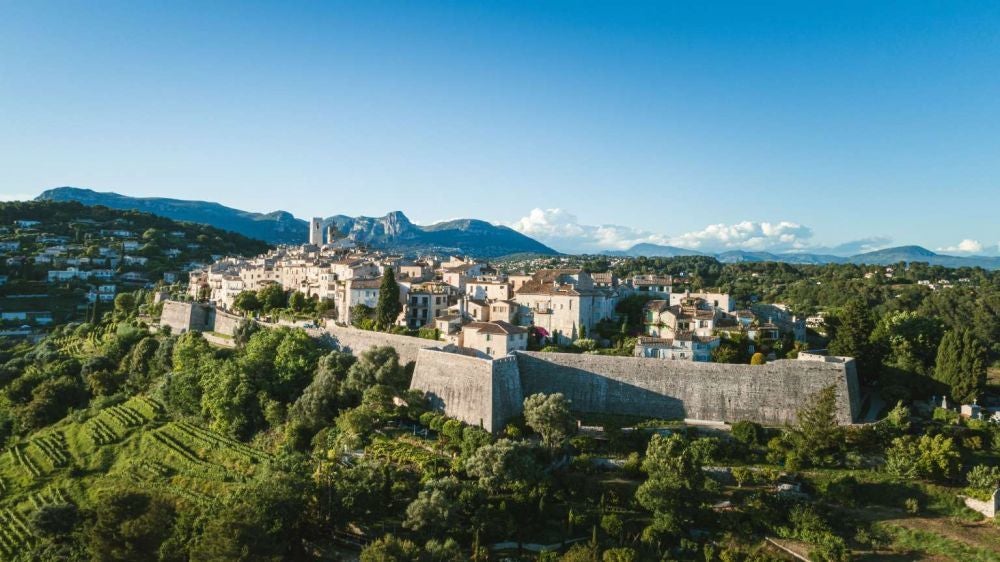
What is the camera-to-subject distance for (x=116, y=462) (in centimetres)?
3253

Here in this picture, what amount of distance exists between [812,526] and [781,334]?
17.0 m

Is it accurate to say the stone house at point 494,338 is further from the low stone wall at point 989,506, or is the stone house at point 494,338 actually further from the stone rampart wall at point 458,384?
the low stone wall at point 989,506

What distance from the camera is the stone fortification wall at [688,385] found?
2788 cm

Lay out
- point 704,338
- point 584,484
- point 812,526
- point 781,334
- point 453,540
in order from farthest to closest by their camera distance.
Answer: point 781,334, point 704,338, point 584,484, point 812,526, point 453,540

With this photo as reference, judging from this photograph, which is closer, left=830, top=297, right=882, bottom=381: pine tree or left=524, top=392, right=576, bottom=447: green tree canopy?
left=524, top=392, right=576, bottom=447: green tree canopy

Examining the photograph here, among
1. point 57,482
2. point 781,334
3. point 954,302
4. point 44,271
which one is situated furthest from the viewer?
point 44,271

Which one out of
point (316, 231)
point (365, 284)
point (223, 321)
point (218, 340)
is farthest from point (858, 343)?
point (316, 231)

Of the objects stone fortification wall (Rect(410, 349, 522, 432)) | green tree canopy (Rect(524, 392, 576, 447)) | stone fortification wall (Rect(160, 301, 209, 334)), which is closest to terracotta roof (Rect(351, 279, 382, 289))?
stone fortification wall (Rect(410, 349, 522, 432))

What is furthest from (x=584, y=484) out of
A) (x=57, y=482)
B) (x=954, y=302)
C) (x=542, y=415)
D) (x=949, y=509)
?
(x=954, y=302)

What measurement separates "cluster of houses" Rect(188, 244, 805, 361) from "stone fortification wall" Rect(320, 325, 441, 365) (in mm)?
2572

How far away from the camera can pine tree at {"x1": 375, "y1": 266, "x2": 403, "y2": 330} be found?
40.1 m

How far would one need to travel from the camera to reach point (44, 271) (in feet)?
253

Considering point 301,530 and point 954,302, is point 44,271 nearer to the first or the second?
point 301,530

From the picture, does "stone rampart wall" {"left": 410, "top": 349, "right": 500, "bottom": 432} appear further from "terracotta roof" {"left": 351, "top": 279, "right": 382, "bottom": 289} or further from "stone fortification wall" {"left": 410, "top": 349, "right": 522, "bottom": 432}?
"terracotta roof" {"left": 351, "top": 279, "right": 382, "bottom": 289}
